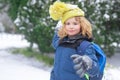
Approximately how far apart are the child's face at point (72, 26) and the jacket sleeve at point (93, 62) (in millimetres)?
255

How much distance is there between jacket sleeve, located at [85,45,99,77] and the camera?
11.4ft

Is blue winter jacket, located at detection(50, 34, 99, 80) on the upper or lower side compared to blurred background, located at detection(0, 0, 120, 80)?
upper

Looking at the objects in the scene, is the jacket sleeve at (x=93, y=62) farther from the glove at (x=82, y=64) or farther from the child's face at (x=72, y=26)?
the child's face at (x=72, y=26)

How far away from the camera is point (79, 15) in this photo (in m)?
3.90

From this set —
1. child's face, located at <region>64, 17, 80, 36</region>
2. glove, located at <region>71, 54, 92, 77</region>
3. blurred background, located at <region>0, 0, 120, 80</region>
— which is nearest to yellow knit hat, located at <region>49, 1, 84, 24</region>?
child's face, located at <region>64, 17, 80, 36</region>

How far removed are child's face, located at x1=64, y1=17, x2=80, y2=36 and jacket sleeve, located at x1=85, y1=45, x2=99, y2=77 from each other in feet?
0.84

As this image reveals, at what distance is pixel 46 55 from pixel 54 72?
7.65 m

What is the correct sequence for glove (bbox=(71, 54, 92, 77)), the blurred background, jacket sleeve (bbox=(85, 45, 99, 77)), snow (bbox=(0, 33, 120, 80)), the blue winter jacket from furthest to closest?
the blurred background → snow (bbox=(0, 33, 120, 80)) → the blue winter jacket → jacket sleeve (bbox=(85, 45, 99, 77)) → glove (bbox=(71, 54, 92, 77))

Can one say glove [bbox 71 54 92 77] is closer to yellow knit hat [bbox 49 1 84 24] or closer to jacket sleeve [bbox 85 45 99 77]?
jacket sleeve [bbox 85 45 99 77]

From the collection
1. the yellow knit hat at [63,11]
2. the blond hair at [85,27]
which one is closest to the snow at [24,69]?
the yellow knit hat at [63,11]

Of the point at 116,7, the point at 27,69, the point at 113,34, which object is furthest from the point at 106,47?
the point at 27,69

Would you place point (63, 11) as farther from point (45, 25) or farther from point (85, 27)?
point (45, 25)

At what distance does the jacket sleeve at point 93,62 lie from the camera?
11.4 feet

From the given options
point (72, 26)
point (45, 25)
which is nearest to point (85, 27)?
point (72, 26)
